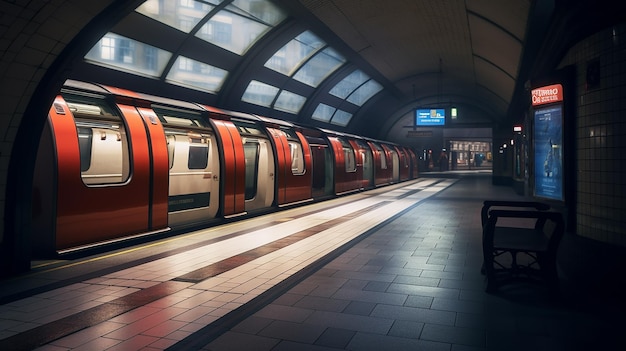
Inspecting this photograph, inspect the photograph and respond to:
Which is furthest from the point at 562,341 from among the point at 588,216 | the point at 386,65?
the point at 386,65

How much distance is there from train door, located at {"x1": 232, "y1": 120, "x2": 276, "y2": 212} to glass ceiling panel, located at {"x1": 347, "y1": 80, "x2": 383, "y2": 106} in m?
11.2

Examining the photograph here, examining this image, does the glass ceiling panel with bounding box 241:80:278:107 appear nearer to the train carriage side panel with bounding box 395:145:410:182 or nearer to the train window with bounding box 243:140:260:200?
the train window with bounding box 243:140:260:200

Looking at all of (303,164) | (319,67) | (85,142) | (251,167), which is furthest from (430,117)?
(85,142)

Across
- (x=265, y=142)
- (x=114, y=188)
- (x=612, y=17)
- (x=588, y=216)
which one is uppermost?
(x=612, y=17)

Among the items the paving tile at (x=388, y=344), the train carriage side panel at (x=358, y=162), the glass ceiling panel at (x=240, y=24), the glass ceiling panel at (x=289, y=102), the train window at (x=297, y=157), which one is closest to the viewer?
the paving tile at (x=388, y=344)

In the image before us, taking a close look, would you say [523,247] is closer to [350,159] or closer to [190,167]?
[190,167]

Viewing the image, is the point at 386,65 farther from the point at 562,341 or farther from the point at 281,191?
the point at 562,341

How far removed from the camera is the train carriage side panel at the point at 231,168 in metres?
8.65

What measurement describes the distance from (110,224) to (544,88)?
248 inches

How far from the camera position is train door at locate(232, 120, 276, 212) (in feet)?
34.8

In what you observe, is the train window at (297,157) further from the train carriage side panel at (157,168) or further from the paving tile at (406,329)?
the paving tile at (406,329)

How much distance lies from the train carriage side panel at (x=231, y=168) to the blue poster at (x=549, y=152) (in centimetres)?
568

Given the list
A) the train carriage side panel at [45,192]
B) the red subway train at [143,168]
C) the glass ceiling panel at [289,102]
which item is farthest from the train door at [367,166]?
the train carriage side panel at [45,192]

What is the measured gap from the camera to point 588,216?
470 cm
